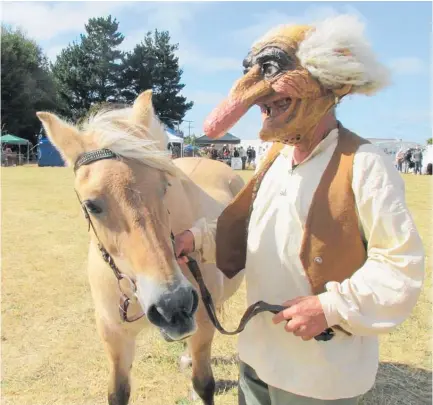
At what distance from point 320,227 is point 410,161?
2883cm

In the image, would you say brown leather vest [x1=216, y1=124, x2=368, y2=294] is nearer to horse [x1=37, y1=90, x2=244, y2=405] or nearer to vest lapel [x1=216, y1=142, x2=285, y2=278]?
vest lapel [x1=216, y1=142, x2=285, y2=278]

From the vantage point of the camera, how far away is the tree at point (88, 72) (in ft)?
129

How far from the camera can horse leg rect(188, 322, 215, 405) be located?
2.85m

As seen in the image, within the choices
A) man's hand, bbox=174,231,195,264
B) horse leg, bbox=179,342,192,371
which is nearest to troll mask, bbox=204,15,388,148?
man's hand, bbox=174,231,195,264

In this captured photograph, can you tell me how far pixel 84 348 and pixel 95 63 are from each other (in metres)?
41.4

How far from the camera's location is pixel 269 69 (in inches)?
61.9

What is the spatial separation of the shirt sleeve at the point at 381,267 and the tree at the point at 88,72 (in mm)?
38489

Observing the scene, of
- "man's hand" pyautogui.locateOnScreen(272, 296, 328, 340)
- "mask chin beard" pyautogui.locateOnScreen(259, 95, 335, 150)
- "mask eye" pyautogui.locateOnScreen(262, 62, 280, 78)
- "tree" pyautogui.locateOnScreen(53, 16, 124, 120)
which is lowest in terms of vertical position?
"man's hand" pyautogui.locateOnScreen(272, 296, 328, 340)

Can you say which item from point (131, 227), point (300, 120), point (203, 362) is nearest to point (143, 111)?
point (131, 227)

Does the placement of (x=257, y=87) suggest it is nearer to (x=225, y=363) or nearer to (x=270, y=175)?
(x=270, y=175)

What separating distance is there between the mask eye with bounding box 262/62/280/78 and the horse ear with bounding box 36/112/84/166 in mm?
1034

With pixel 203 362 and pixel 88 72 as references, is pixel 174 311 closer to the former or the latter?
pixel 203 362

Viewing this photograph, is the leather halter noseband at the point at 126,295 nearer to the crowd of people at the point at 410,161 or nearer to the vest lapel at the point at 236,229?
the vest lapel at the point at 236,229

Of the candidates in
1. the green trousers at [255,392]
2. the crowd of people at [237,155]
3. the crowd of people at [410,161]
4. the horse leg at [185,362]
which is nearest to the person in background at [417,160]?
the crowd of people at [410,161]
